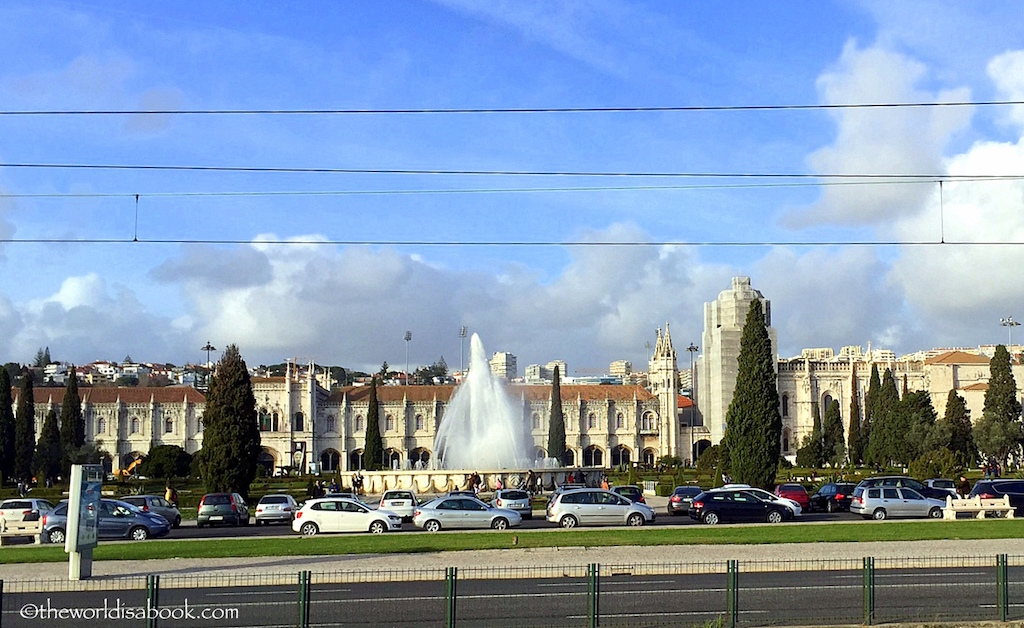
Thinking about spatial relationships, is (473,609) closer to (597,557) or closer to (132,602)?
(132,602)

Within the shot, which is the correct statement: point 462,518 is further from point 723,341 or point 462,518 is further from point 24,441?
point 723,341

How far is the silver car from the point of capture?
1344 inches

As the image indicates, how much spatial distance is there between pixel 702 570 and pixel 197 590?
8273 millimetres

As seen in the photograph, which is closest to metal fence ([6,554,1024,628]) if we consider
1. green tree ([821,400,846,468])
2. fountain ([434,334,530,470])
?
fountain ([434,334,530,470])

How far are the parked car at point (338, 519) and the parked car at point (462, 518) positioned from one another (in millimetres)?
1268

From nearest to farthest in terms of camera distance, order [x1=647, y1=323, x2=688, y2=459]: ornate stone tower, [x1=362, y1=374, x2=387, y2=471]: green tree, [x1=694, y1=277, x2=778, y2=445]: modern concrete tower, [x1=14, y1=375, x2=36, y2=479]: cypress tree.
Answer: [x1=14, y1=375, x2=36, y2=479]: cypress tree, [x1=362, y1=374, x2=387, y2=471]: green tree, [x1=694, y1=277, x2=778, y2=445]: modern concrete tower, [x1=647, y1=323, x2=688, y2=459]: ornate stone tower

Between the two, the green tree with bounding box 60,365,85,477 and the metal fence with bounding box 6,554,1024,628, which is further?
the green tree with bounding box 60,365,85,477

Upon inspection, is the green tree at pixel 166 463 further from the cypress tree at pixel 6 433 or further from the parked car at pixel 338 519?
the parked car at pixel 338 519

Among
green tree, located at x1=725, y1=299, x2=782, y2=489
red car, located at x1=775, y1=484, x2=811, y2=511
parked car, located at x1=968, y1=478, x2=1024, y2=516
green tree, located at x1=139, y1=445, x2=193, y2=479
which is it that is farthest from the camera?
green tree, located at x1=139, y1=445, x2=193, y2=479

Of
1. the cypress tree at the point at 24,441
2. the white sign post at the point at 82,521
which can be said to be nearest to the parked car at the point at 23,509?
the white sign post at the point at 82,521

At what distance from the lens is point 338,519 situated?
2989cm

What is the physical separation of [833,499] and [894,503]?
15.5 feet

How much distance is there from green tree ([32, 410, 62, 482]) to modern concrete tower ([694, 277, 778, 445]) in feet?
191

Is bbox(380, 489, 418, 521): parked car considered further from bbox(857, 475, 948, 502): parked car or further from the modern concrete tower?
the modern concrete tower
